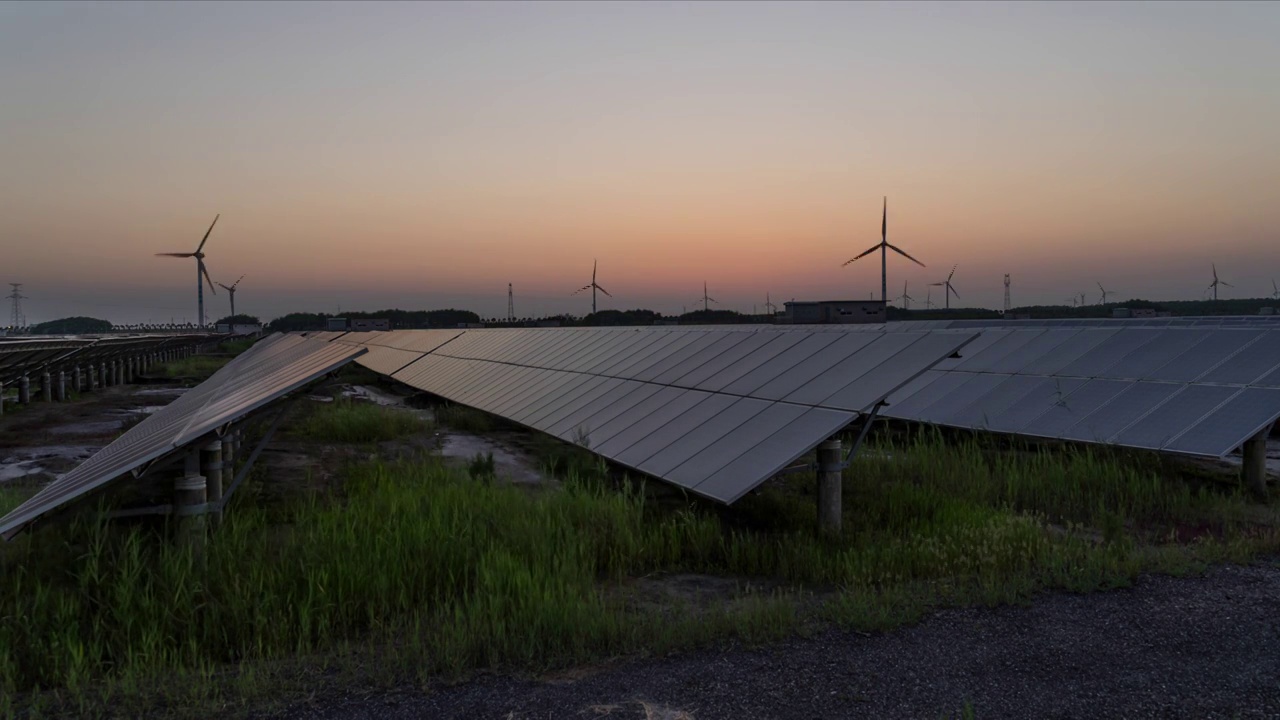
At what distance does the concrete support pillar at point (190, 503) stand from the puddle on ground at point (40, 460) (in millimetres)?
10232

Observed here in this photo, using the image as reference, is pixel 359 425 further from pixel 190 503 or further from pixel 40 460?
pixel 190 503

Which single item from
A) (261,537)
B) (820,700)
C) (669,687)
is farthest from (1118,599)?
(261,537)

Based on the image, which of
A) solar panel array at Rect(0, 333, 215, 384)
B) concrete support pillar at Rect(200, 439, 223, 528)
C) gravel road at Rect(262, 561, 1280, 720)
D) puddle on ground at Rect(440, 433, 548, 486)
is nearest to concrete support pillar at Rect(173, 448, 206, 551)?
concrete support pillar at Rect(200, 439, 223, 528)

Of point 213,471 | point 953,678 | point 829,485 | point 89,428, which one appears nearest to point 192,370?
point 89,428

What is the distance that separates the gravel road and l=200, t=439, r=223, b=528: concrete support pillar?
137 inches

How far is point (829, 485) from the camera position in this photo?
8734 millimetres

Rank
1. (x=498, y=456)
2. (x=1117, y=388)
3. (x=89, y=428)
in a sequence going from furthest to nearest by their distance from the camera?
A: (x=89, y=428), (x=498, y=456), (x=1117, y=388)

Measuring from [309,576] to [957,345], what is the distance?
7.83 m

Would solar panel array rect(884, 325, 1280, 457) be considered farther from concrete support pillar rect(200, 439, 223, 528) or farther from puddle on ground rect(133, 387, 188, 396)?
puddle on ground rect(133, 387, 188, 396)

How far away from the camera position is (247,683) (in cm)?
505

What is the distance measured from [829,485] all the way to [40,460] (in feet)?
56.0

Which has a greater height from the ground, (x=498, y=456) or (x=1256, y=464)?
(x=1256, y=464)

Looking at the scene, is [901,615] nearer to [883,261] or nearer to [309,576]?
[309,576]

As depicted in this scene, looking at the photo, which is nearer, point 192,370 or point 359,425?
point 359,425
